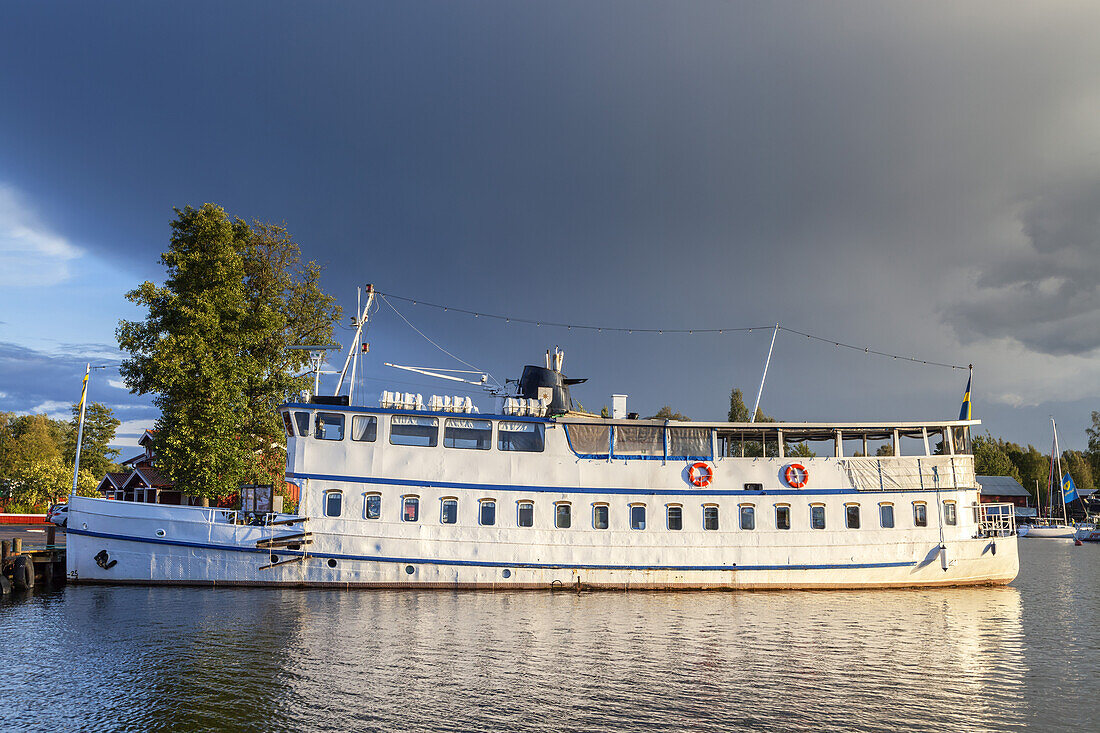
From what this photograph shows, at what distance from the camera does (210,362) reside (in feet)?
100.0

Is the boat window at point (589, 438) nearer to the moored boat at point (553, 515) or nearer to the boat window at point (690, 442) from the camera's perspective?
the moored boat at point (553, 515)

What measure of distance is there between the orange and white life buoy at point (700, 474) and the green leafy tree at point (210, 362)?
20.5 m

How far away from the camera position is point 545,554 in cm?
2612

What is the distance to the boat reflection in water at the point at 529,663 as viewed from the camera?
12578 millimetres

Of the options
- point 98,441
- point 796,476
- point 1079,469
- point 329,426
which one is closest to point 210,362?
point 329,426

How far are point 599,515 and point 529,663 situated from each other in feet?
36.5

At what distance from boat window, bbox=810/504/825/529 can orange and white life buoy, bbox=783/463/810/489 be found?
3.59ft

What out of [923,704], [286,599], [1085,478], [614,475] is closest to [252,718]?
[286,599]

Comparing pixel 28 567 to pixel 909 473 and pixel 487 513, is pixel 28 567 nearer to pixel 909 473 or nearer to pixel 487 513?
pixel 487 513

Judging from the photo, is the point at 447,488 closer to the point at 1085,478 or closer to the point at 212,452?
the point at 212,452

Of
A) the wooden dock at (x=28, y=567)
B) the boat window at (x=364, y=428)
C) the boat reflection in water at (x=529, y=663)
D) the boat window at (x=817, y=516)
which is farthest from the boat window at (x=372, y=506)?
the boat window at (x=817, y=516)

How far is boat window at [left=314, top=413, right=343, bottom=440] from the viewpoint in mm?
26453

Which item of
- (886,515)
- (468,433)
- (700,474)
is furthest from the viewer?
(886,515)

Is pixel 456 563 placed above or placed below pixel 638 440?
below
